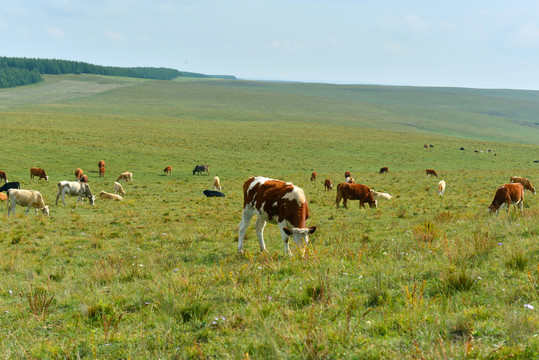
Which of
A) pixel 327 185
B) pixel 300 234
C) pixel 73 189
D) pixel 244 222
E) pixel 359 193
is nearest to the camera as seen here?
pixel 300 234

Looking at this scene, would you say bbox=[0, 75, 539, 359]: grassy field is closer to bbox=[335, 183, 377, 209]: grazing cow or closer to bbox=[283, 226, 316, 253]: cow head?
bbox=[283, 226, 316, 253]: cow head

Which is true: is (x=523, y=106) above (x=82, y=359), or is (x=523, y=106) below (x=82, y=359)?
above

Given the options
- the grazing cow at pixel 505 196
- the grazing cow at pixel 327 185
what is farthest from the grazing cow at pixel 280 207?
the grazing cow at pixel 327 185

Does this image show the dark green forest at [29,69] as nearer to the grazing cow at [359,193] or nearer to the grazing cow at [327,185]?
the grazing cow at [327,185]

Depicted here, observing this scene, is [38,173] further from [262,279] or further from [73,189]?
[262,279]

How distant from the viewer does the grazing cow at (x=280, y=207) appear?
343 inches

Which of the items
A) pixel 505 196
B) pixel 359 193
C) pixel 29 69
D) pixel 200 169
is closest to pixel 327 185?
pixel 359 193

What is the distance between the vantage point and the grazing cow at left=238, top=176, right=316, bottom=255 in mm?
8720

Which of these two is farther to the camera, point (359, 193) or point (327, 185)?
point (327, 185)

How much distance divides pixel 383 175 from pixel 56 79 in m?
170

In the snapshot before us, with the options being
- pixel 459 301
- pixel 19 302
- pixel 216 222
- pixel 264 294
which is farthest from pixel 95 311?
pixel 216 222

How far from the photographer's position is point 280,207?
932 cm

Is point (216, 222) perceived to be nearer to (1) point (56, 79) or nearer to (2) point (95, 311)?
(2) point (95, 311)

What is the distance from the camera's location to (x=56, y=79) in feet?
551
